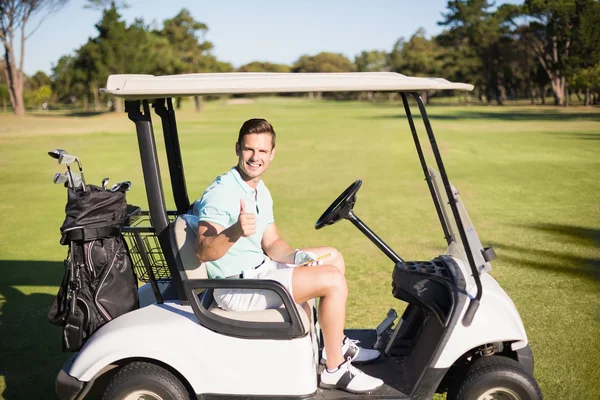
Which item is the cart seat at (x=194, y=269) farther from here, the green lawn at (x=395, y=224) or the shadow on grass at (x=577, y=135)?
the shadow on grass at (x=577, y=135)

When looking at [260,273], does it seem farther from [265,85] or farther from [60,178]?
[60,178]

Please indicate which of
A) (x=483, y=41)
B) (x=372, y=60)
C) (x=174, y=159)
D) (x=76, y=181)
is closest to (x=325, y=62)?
(x=372, y=60)

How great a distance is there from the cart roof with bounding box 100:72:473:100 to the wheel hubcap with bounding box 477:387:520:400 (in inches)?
51.9

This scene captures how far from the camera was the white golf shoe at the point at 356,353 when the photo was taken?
9.70 feet

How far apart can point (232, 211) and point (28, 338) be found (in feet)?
7.55

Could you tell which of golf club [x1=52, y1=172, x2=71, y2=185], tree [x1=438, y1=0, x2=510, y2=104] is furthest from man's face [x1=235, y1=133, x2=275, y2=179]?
tree [x1=438, y1=0, x2=510, y2=104]

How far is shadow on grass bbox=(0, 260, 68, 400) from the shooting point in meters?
3.36

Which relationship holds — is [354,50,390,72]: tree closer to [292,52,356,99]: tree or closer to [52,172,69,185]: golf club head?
[292,52,356,99]: tree

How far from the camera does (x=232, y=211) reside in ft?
8.54

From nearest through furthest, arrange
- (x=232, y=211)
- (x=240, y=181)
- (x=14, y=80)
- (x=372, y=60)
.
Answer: (x=232, y=211), (x=240, y=181), (x=14, y=80), (x=372, y=60)

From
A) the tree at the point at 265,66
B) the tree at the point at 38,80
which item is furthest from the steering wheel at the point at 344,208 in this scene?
the tree at the point at 265,66

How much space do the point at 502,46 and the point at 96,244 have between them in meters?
67.6

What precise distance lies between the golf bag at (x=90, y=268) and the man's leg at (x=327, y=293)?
0.86 metres

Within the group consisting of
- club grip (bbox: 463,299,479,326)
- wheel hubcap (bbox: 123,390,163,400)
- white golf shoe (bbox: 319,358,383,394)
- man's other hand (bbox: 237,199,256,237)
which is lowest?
white golf shoe (bbox: 319,358,383,394)
